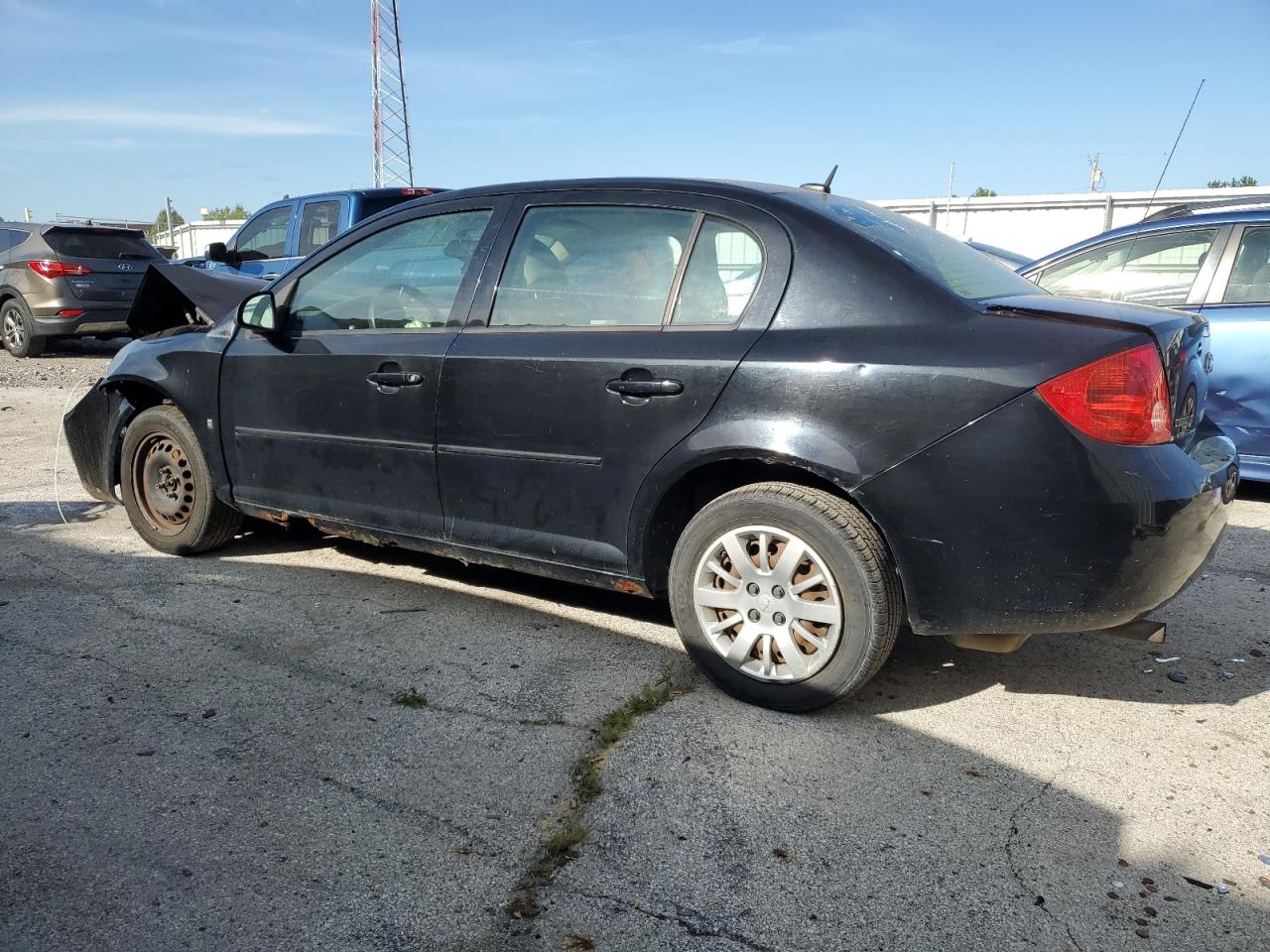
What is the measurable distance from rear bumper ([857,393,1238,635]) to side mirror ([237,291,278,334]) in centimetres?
282

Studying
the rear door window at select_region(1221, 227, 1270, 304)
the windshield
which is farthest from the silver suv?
the rear door window at select_region(1221, 227, 1270, 304)

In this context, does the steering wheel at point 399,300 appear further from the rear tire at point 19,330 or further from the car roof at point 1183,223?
the rear tire at point 19,330

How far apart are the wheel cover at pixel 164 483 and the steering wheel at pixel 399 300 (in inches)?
53.6

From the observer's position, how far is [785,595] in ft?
10.8

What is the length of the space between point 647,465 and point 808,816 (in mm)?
1241

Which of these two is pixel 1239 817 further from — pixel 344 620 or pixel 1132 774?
pixel 344 620

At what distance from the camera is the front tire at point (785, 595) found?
3156 mm

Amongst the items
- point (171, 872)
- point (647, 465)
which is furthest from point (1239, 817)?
point (171, 872)

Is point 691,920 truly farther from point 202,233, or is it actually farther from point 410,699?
point 202,233

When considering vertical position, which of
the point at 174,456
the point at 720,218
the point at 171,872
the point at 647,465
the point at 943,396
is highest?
the point at 720,218

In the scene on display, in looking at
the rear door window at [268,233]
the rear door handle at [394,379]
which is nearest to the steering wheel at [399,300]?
the rear door handle at [394,379]

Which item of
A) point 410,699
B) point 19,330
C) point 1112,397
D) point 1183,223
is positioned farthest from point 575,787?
point 19,330

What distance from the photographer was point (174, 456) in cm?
502

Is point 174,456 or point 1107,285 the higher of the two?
point 1107,285
